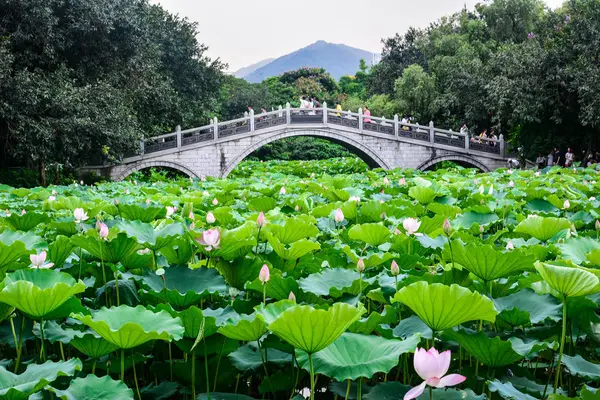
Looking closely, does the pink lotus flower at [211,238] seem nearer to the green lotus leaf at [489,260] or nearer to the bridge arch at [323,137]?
the green lotus leaf at [489,260]

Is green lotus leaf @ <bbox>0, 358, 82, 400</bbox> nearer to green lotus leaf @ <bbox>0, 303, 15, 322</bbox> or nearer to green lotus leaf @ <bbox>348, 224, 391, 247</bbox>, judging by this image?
green lotus leaf @ <bbox>0, 303, 15, 322</bbox>

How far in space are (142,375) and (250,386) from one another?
0.26 m

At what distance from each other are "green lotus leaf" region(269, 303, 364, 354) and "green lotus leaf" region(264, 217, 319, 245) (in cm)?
86

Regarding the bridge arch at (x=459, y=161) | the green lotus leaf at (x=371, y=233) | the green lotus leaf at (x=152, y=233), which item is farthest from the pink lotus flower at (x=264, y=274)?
the bridge arch at (x=459, y=161)

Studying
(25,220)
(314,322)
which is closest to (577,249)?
(314,322)

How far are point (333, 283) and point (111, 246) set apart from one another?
640mm

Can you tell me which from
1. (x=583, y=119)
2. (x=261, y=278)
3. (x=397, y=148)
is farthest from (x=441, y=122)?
(x=261, y=278)

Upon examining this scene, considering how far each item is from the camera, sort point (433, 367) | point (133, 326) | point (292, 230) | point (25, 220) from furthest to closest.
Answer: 1. point (25, 220)
2. point (292, 230)
3. point (133, 326)
4. point (433, 367)

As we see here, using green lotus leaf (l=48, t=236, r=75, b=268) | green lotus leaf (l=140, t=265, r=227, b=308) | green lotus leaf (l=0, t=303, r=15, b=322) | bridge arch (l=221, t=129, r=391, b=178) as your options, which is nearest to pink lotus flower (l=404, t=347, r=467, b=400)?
green lotus leaf (l=140, t=265, r=227, b=308)

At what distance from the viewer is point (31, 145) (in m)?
13.9

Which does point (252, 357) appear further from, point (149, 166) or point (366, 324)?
point (149, 166)

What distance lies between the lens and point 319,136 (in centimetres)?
2342

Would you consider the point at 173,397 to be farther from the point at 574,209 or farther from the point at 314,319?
the point at 574,209

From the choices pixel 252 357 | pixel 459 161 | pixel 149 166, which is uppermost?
pixel 459 161
